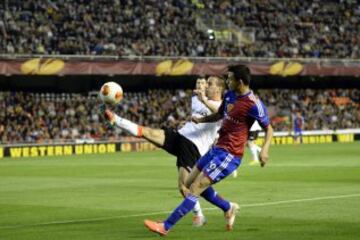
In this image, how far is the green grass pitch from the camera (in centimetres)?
1304

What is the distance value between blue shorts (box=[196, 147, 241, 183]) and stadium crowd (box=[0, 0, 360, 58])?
112ft

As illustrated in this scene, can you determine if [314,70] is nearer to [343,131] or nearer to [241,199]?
[343,131]

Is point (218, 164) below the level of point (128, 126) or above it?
below

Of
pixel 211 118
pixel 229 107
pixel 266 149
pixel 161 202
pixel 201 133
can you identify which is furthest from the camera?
pixel 161 202

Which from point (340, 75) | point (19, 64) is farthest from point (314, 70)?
point (19, 64)

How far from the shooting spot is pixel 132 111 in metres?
51.9

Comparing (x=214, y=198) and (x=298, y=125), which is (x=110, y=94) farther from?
(x=298, y=125)

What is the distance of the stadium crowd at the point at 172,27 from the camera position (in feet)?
158

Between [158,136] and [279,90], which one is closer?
[158,136]

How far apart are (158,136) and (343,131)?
44168 millimetres

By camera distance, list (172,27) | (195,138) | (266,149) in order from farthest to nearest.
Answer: (172,27), (195,138), (266,149)

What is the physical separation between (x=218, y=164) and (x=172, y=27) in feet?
139

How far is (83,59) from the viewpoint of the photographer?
47.8 m

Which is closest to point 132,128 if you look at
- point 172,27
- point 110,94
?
point 110,94
